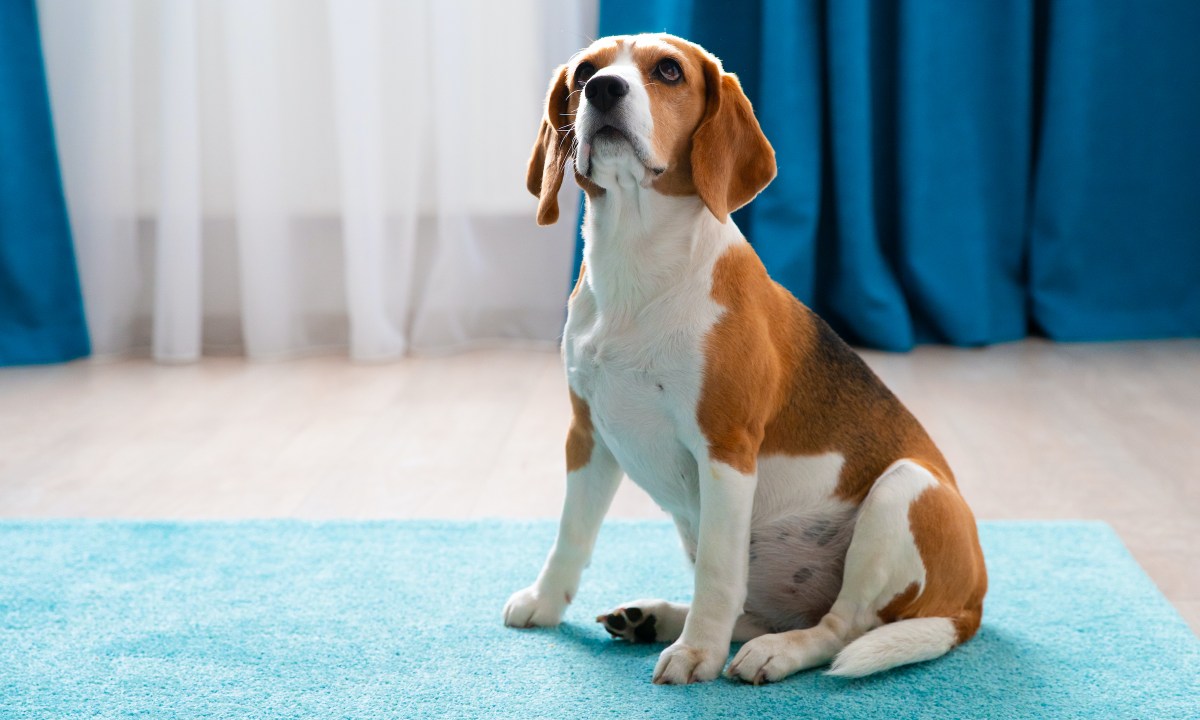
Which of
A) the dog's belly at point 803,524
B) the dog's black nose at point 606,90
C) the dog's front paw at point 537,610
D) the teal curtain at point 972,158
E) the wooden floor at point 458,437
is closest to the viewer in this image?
the dog's black nose at point 606,90

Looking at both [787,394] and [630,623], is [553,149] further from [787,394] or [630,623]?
[630,623]

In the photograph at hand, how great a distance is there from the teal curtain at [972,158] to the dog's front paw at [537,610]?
2158 mm

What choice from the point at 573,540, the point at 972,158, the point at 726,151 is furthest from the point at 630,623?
the point at 972,158

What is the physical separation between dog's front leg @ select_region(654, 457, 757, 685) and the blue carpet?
37 mm

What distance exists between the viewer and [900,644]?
5.49 feet

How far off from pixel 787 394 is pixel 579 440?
0.33m

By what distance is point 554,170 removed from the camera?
180 cm

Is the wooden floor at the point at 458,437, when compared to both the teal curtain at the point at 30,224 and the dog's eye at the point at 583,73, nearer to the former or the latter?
the teal curtain at the point at 30,224

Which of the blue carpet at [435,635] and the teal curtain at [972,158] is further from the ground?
the teal curtain at [972,158]

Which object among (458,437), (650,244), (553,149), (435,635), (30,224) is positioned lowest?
(458,437)

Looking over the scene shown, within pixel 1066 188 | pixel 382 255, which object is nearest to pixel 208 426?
pixel 382 255

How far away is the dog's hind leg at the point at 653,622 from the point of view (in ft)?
6.09

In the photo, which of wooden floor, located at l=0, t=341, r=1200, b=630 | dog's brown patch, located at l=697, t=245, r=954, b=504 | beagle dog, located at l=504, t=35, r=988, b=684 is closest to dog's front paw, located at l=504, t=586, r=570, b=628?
beagle dog, located at l=504, t=35, r=988, b=684

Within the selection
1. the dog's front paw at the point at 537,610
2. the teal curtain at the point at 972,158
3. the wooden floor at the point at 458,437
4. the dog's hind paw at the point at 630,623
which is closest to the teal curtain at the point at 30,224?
the wooden floor at the point at 458,437
